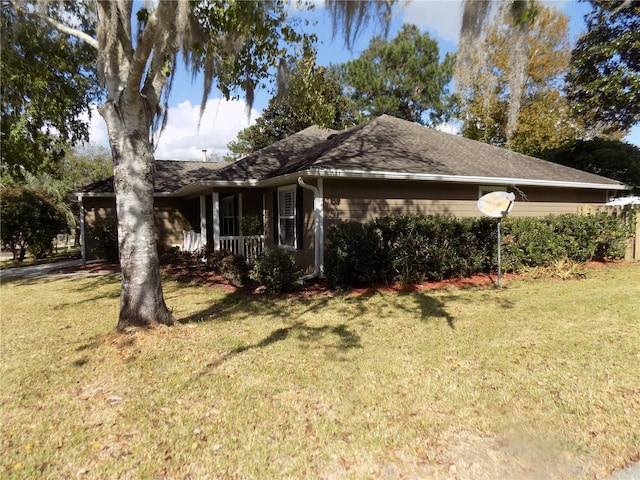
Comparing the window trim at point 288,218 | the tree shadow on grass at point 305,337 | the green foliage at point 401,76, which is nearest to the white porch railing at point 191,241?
the window trim at point 288,218

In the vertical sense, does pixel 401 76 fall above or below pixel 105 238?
above

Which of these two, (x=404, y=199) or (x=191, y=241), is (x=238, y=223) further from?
(x=404, y=199)

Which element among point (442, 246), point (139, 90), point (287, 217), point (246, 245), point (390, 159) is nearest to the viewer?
point (139, 90)

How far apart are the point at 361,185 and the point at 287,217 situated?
2426mm

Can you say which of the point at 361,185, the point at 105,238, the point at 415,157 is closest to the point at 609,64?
the point at 415,157

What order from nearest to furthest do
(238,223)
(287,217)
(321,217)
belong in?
(321,217) < (287,217) < (238,223)

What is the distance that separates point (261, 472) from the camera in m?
2.55

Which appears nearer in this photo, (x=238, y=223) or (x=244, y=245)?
(x=244, y=245)

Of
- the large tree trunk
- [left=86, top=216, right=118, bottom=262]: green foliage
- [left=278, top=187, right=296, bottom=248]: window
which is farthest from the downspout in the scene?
[left=86, top=216, right=118, bottom=262]: green foliage

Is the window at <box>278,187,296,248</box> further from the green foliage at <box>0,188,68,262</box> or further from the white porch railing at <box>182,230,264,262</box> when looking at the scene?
the green foliage at <box>0,188,68,262</box>

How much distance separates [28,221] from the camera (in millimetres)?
15094

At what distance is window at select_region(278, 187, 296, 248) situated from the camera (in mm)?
10461

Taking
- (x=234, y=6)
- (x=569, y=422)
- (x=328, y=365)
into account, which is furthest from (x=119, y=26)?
(x=569, y=422)

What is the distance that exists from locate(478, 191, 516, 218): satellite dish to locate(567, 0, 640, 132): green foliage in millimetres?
9452
